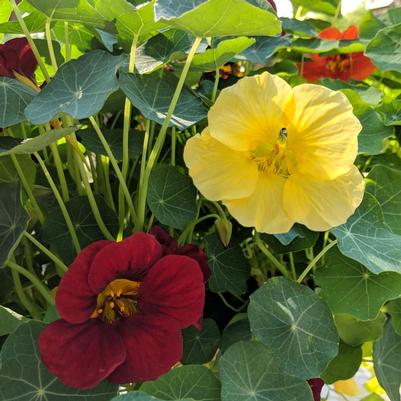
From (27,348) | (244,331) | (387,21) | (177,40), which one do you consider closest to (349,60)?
(387,21)

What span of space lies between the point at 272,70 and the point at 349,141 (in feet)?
1.26

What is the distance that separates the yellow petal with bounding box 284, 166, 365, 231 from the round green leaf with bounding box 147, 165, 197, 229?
0.12 metres

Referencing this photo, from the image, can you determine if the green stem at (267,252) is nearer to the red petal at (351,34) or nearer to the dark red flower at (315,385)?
the dark red flower at (315,385)

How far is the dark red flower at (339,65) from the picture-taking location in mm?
998

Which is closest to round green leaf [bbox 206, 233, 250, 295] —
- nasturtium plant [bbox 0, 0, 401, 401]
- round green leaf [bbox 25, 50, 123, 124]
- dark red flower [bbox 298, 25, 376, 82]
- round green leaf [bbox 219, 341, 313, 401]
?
nasturtium plant [bbox 0, 0, 401, 401]

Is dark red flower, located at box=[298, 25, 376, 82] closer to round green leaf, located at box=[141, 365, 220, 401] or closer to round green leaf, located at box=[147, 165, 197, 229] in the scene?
round green leaf, located at box=[147, 165, 197, 229]

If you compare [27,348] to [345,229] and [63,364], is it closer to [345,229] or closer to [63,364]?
[63,364]

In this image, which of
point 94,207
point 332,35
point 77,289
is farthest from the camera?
point 332,35

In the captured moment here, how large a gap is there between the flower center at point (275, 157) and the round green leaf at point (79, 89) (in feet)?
0.49

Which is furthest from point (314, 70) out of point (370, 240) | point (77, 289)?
point (77, 289)

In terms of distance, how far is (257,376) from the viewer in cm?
58

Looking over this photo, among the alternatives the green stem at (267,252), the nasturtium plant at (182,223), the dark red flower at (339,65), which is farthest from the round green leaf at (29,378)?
the dark red flower at (339,65)

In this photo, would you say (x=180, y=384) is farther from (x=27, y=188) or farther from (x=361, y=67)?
(x=361, y=67)

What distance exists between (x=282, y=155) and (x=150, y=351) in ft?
0.70
